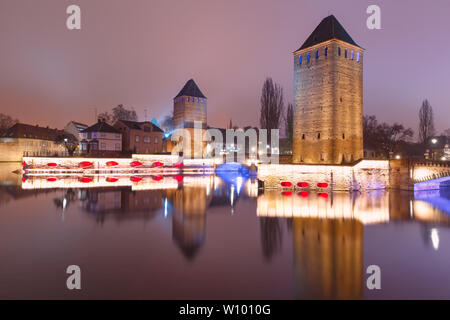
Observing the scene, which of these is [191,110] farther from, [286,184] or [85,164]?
[286,184]

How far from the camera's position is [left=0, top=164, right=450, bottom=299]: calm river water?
210 inches

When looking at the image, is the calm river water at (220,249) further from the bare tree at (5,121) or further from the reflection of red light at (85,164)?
the bare tree at (5,121)

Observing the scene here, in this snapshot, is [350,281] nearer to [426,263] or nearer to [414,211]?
[426,263]

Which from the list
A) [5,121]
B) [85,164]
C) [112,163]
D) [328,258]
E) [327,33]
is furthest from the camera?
[5,121]

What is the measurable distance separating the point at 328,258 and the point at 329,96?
1616cm

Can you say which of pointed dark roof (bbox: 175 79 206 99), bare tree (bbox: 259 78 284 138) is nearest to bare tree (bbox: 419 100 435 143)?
bare tree (bbox: 259 78 284 138)

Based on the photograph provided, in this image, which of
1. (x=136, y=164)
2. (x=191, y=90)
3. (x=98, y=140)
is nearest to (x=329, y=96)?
(x=136, y=164)

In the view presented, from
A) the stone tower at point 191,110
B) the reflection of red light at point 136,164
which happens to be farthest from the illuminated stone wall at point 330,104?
the stone tower at point 191,110

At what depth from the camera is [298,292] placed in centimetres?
513

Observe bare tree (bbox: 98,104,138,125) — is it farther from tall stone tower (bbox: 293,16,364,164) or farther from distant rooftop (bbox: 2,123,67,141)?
tall stone tower (bbox: 293,16,364,164)

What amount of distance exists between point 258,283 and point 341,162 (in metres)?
17.3

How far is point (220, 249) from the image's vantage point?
25.6 ft

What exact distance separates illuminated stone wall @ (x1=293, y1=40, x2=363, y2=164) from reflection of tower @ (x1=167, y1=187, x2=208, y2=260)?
10.6 meters
